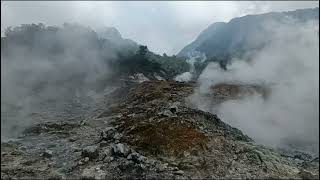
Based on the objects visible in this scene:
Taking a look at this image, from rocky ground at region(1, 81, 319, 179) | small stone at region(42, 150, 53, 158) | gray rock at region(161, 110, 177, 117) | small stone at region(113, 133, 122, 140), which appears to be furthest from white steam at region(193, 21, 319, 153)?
small stone at region(42, 150, 53, 158)

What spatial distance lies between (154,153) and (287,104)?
11057 mm

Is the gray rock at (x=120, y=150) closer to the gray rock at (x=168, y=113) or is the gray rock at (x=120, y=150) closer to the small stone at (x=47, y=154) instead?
the small stone at (x=47, y=154)

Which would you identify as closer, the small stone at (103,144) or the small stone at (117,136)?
the small stone at (103,144)

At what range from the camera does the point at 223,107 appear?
28516 mm

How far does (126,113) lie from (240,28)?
101596 mm

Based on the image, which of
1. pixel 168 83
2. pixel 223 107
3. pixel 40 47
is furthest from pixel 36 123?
pixel 40 47

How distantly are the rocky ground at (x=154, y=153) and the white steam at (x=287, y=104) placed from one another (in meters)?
2.31

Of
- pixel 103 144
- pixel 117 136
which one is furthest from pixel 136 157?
pixel 117 136

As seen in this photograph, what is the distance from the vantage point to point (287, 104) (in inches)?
1072

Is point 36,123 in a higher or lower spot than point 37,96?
lower

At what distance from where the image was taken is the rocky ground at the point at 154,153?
17328 millimetres

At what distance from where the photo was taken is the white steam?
2366 cm

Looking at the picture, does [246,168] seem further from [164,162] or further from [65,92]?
[65,92]

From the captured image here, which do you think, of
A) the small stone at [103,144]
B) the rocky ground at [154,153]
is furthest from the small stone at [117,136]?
the small stone at [103,144]
